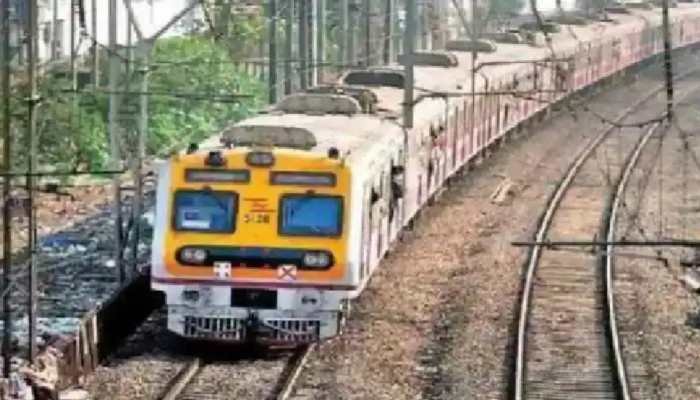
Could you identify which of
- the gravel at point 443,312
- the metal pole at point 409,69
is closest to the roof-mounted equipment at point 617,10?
the gravel at point 443,312

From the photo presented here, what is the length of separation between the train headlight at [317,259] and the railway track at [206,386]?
0.97 m

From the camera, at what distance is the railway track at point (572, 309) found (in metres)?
16.3

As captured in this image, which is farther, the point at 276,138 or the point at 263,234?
the point at 276,138

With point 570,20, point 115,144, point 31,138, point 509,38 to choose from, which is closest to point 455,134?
point 115,144

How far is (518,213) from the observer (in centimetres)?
2808

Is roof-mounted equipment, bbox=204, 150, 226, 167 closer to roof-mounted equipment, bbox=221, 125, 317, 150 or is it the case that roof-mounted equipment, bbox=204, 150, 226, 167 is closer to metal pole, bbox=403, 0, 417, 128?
roof-mounted equipment, bbox=221, 125, 317, 150

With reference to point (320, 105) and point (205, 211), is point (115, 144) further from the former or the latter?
point (205, 211)

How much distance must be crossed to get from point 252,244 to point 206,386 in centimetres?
147

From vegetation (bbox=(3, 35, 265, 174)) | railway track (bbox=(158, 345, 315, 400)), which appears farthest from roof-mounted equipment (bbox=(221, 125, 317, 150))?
vegetation (bbox=(3, 35, 265, 174))

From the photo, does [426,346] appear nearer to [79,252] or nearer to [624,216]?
[79,252]

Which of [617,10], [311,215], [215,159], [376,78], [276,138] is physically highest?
[617,10]

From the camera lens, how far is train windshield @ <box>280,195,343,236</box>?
1653 cm

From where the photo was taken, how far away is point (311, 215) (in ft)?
54.5

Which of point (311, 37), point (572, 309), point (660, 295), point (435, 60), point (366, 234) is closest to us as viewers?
point (366, 234)
